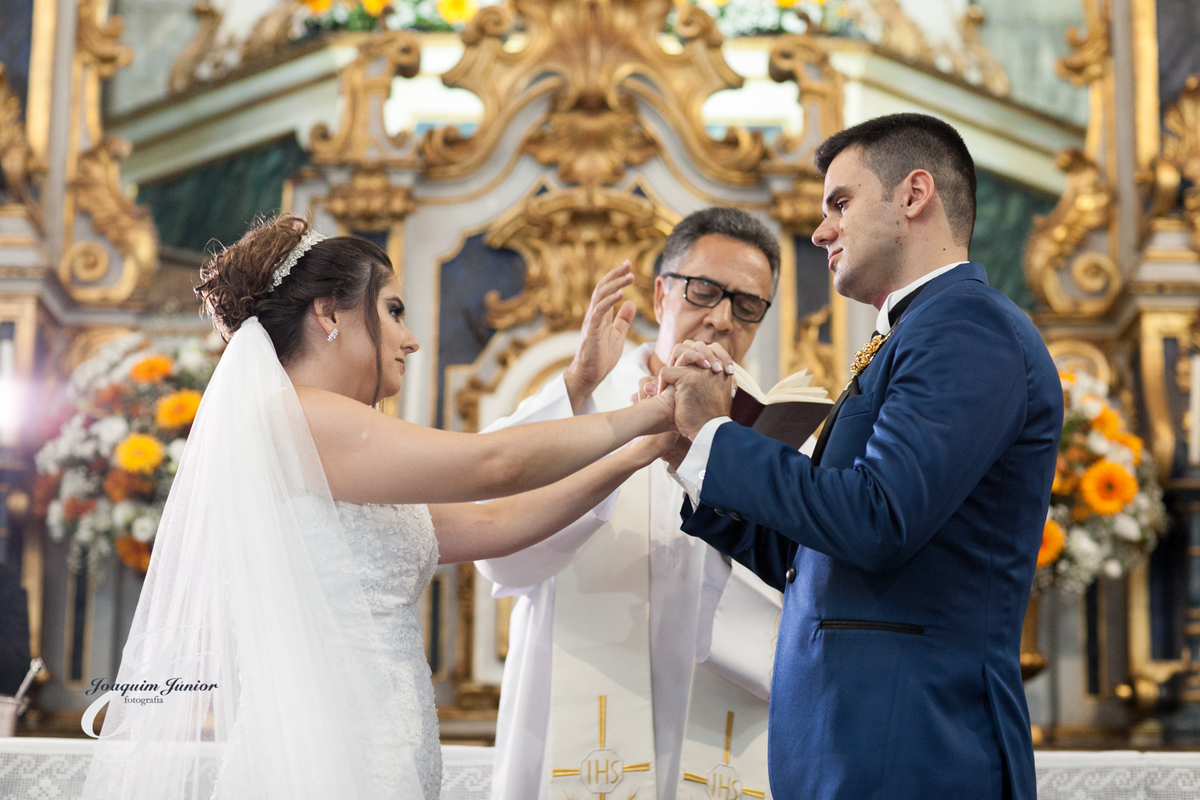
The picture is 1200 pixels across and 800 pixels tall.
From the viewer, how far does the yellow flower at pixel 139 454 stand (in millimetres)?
4738

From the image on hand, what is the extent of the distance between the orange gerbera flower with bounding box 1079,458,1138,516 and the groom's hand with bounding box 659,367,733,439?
9.50 ft

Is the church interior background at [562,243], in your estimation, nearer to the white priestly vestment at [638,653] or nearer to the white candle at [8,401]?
the white candle at [8,401]

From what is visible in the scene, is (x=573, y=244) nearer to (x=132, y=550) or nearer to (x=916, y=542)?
(x=132, y=550)

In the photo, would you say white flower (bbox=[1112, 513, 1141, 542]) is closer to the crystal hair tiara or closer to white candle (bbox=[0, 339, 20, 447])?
the crystal hair tiara

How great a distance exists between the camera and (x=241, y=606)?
233cm

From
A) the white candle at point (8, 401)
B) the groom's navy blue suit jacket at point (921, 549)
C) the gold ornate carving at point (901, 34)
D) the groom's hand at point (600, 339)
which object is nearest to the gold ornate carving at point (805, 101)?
the gold ornate carving at point (901, 34)

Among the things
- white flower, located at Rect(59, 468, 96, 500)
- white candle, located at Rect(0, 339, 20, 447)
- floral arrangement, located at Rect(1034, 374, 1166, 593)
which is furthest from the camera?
Result: white candle, located at Rect(0, 339, 20, 447)

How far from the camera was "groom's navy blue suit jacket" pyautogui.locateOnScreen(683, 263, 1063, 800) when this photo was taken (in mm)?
1955

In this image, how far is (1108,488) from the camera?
479 centimetres

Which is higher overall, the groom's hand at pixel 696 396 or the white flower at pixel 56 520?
the groom's hand at pixel 696 396

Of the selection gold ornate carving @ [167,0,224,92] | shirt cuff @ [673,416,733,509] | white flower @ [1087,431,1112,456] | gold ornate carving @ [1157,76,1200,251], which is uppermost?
gold ornate carving @ [167,0,224,92]

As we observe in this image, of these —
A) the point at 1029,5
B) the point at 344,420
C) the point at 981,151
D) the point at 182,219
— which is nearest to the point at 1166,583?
the point at 981,151

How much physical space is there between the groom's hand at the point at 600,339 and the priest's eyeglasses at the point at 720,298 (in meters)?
0.28

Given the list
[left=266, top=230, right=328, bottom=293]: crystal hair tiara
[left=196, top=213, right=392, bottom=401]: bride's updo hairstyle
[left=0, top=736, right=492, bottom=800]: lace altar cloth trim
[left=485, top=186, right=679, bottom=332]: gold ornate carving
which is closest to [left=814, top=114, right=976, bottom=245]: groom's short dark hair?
[left=196, top=213, right=392, bottom=401]: bride's updo hairstyle
